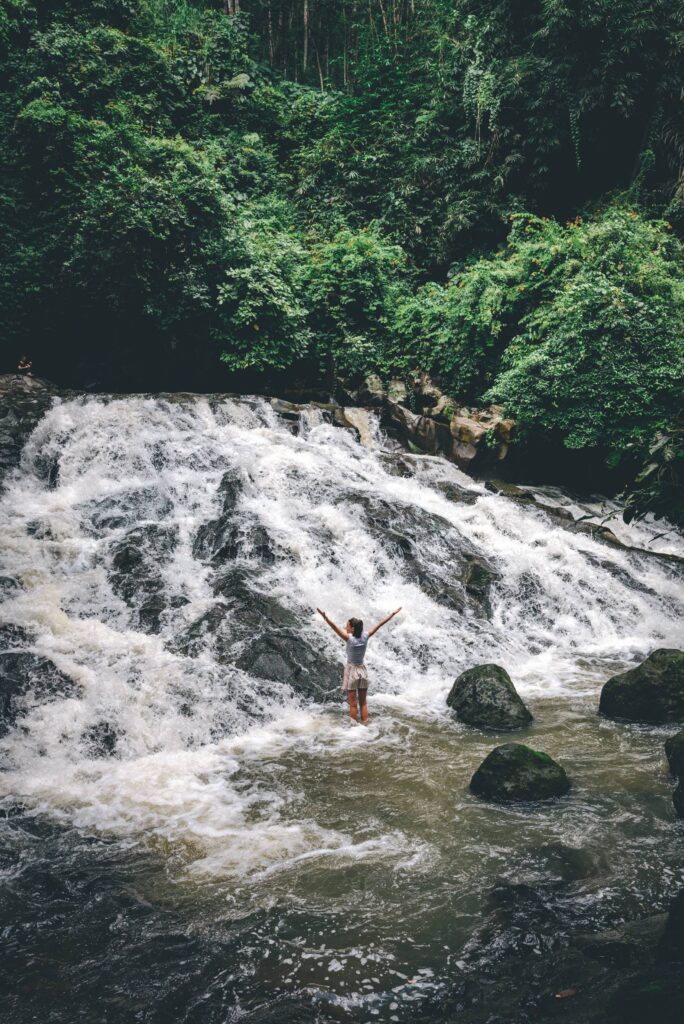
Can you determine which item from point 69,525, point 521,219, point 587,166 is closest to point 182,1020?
point 69,525

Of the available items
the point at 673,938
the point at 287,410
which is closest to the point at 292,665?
the point at 673,938

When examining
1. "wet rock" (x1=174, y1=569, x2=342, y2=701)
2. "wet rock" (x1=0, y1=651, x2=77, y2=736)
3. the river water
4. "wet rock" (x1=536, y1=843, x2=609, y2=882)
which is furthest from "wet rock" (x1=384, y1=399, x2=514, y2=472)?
"wet rock" (x1=536, y1=843, x2=609, y2=882)

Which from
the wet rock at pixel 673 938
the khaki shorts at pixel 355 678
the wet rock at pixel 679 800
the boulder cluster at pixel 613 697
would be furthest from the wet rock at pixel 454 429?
the wet rock at pixel 673 938

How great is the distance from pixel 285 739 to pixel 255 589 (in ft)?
9.68

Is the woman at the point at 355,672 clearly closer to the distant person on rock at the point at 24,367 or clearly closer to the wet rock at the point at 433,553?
the wet rock at the point at 433,553

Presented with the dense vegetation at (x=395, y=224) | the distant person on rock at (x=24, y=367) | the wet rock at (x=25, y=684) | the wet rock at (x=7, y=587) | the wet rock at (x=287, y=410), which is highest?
the dense vegetation at (x=395, y=224)

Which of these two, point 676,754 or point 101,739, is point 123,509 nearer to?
point 101,739

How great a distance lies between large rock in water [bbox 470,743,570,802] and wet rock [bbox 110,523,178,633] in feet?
16.4

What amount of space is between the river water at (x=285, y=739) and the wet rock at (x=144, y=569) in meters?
0.05

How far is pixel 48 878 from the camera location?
4641 mm

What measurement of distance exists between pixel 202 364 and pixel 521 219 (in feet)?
36.0

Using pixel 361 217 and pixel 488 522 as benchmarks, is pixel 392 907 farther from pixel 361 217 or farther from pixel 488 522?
pixel 361 217

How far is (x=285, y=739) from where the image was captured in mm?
7027

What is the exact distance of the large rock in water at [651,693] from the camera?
282 inches
